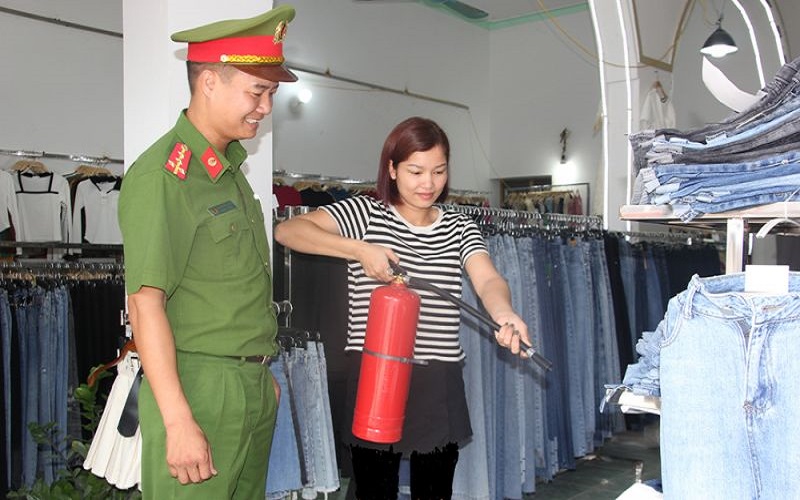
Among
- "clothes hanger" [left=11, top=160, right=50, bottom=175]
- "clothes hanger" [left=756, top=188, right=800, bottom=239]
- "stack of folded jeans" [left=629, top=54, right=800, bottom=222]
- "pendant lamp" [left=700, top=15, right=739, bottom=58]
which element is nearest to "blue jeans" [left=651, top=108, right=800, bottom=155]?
"stack of folded jeans" [left=629, top=54, right=800, bottom=222]

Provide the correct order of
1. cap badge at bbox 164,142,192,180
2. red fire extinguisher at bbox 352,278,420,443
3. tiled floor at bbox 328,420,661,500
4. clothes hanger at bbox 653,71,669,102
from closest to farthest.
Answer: cap badge at bbox 164,142,192,180
red fire extinguisher at bbox 352,278,420,443
tiled floor at bbox 328,420,661,500
clothes hanger at bbox 653,71,669,102

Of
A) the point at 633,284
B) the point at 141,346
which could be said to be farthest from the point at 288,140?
the point at 141,346

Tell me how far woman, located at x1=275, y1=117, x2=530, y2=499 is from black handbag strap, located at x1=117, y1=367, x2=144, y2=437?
656mm

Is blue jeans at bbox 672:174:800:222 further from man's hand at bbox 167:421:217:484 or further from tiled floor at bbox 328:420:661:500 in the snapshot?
tiled floor at bbox 328:420:661:500

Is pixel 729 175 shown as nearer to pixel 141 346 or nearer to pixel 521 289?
pixel 141 346

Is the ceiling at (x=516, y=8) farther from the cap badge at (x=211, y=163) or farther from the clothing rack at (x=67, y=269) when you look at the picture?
the cap badge at (x=211, y=163)

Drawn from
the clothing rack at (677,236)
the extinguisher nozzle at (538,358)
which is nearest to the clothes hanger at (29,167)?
the clothing rack at (677,236)

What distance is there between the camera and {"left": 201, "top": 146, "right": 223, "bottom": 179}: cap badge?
1973mm

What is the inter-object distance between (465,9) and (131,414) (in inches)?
396

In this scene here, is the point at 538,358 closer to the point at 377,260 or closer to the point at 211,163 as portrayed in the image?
the point at 377,260

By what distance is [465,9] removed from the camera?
11289 mm

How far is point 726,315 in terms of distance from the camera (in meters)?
1.50

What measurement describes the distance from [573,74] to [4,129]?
7.51 m

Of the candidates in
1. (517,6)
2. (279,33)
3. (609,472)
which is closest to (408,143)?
(279,33)
